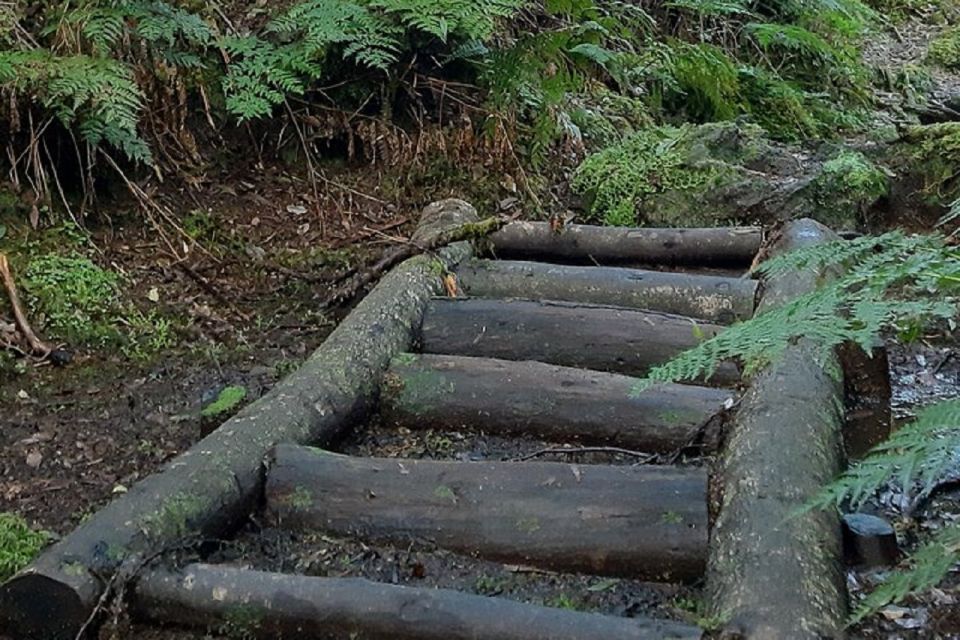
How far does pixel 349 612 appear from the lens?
7.14 feet

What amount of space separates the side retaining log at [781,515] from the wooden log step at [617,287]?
24.5 inches

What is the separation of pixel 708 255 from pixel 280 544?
2492 mm

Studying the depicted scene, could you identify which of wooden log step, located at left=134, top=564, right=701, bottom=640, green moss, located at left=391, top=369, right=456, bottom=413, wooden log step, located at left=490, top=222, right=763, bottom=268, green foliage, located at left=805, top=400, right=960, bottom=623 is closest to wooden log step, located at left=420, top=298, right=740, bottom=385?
green moss, located at left=391, top=369, right=456, bottom=413

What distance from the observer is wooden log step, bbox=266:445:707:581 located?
248 cm

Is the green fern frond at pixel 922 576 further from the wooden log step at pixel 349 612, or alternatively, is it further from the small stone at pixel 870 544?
the small stone at pixel 870 544

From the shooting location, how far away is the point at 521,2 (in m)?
4.46

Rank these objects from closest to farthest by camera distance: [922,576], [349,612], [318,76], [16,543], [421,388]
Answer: [922,576]
[349,612]
[16,543]
[421,388]
[318,76]

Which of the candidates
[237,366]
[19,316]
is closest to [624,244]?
[237,366]

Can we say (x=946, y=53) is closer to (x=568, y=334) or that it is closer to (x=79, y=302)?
(x=568, y=334)

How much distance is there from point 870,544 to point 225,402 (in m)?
1.96

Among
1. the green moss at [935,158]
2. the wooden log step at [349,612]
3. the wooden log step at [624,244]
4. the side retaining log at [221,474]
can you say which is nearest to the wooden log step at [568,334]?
the side retaining log at [221,474]

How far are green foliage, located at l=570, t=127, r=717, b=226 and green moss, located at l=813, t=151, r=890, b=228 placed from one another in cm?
54

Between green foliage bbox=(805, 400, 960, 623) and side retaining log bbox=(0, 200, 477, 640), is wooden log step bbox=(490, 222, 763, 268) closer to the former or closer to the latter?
side retaining log bbox=(0, 200, 477, 640)

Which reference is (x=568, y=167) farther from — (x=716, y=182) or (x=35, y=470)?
(x=35, y=470)
